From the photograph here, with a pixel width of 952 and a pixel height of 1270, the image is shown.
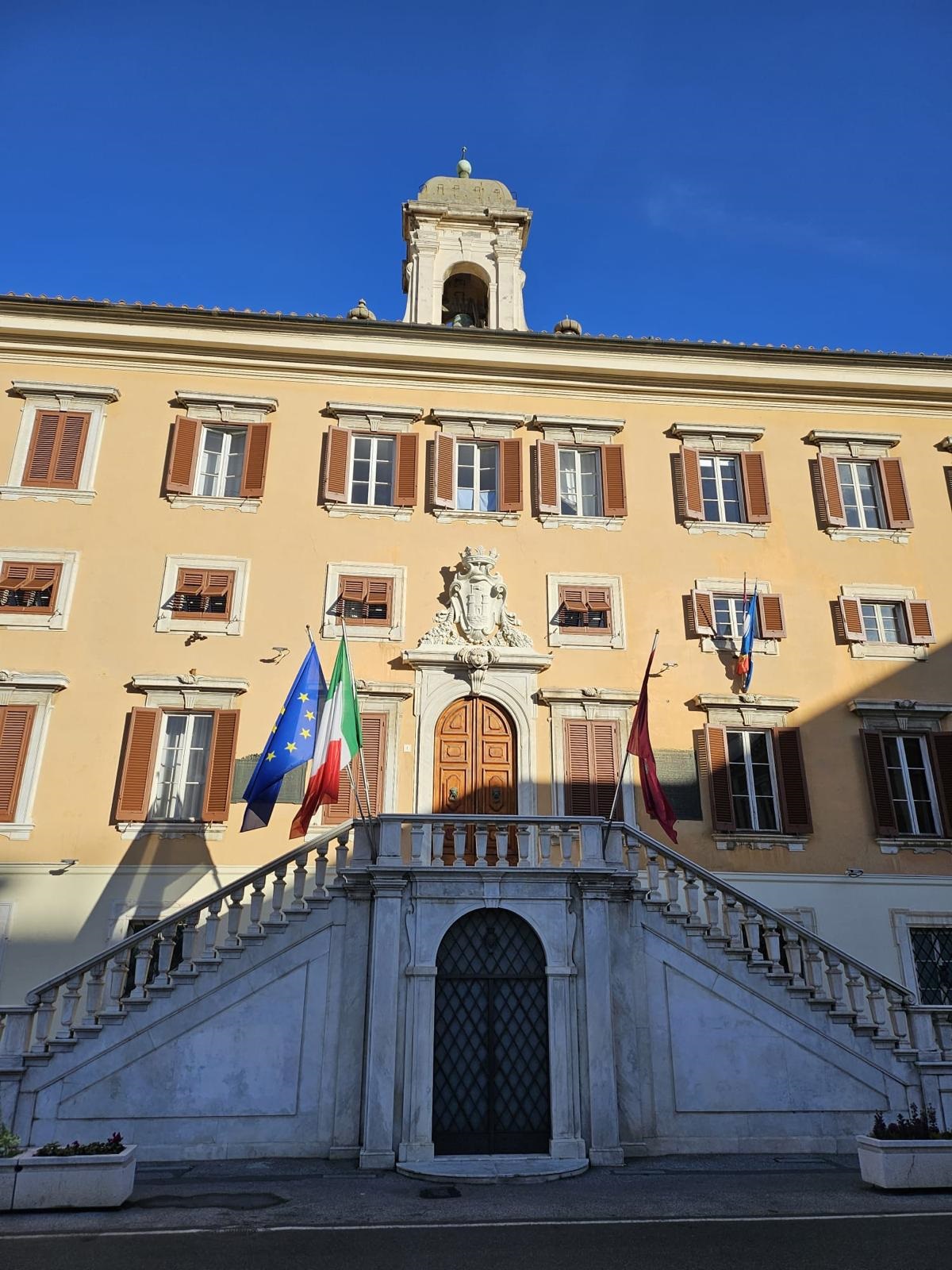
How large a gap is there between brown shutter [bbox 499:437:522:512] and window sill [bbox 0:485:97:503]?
7604 millimetres

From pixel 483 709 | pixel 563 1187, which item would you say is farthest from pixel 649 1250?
pixel 483 709

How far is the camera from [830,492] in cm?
1923

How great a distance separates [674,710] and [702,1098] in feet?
22.6

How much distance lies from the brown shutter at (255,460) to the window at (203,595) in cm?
172

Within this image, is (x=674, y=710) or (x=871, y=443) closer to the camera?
(x=674, y=710)

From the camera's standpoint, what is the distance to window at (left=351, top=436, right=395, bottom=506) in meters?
18.5

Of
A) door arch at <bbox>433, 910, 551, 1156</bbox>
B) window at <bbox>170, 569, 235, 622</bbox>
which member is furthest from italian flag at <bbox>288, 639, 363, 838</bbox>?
window at <bbox>170, 569, 235, 622</bbox>

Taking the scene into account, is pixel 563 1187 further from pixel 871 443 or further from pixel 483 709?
pixel 871 443

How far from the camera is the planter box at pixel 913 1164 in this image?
9312 mm

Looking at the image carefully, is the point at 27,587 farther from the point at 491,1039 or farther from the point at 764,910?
the point at 764,910

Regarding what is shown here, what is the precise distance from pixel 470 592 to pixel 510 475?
272cm

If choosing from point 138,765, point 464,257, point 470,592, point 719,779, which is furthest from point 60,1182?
point 464,257

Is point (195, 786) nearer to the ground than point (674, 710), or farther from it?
nearer to the ground

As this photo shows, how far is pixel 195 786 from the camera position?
16016mm
